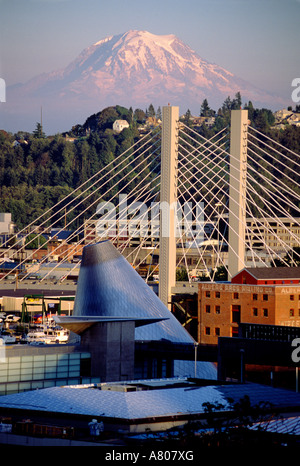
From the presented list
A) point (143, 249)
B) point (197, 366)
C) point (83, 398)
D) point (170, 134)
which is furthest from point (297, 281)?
point (143, 249)

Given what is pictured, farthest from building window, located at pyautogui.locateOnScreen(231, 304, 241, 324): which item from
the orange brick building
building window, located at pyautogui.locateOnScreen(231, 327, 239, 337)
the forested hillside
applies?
the forested hillside

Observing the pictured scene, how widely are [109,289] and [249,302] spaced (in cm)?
1162

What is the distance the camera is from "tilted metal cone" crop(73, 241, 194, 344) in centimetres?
4191

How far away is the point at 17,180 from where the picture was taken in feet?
579

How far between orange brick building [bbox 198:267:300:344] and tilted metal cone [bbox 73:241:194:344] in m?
9.27

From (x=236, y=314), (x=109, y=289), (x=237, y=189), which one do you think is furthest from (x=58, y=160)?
(x=109, y=289)

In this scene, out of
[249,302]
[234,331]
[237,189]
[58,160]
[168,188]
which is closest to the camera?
[249,302]

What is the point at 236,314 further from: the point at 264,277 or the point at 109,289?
the point at 109,289

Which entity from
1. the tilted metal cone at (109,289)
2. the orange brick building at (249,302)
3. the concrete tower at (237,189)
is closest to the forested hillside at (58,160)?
the concrete tower at (237,189)

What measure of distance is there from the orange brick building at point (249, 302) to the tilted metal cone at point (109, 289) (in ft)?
30.4

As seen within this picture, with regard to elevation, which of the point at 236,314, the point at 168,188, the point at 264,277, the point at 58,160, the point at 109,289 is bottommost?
the point at 236,314

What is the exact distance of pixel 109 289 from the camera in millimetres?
42406
